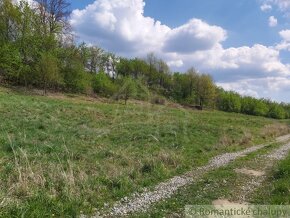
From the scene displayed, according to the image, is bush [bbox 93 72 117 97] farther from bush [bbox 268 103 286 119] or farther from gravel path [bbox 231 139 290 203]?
bush [bbox 268 103 286 119]

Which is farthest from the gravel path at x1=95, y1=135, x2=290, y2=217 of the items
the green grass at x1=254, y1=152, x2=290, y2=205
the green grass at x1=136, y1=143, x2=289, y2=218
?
the green grass at x1=254, y1=152, x2=290, y2=205

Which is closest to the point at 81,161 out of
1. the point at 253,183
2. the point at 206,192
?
the point at 206,192

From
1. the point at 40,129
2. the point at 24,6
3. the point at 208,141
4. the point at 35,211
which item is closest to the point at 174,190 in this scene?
the point at 35,211

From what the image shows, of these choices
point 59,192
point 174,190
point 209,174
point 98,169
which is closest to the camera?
point 59,192

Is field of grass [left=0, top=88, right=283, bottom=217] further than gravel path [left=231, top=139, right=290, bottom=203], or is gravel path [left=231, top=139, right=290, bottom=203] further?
gravel path [left=231, top=139, right=290, bottom=203]

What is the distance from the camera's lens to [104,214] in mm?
9656

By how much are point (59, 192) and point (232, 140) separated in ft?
64.5

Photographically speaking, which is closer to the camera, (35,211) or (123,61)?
(35,211)

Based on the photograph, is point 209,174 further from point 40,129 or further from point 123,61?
point 123,61

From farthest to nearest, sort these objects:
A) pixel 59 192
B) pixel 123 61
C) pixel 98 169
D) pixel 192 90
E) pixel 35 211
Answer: pixel 123 61
pixel 192 90
pixel 98 169
pixel 59 192
pixel 35 211

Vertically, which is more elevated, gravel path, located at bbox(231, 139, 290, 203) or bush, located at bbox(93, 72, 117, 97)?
bush, located at bbox(93, 72, 117, 97)

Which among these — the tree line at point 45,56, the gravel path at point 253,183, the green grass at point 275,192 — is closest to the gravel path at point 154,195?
the gravel path at point 253,183

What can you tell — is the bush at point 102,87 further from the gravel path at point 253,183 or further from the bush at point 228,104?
the gravel path at point 253,183

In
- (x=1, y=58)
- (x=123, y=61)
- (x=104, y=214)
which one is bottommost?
(x=104, y=214)
